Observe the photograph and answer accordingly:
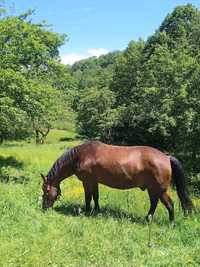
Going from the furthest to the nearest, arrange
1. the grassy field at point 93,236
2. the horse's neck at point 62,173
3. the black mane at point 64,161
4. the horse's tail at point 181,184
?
the horse's neck at point 62,173
the black mane at point 64,161
the horse's tail at point 181,184
the grassy field at point 93,236

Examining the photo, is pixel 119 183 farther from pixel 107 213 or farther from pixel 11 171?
pixel 11 171

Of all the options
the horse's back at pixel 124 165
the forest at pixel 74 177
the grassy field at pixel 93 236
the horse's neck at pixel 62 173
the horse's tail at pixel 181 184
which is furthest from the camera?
the horse's neck at pixel 62 173

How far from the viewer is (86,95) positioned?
63.7 metres

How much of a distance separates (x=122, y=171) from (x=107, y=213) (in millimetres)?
1205

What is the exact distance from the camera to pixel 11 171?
24.0 m

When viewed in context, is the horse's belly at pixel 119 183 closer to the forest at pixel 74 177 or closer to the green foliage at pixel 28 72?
the forest at pixel 74 177

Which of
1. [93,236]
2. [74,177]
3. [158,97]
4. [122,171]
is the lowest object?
[74,177]

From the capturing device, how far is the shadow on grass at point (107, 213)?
1159 centimetres

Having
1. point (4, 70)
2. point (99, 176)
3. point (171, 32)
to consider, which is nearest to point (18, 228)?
point (99, 176)

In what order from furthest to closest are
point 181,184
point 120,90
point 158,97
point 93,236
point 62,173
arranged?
point 120,90
point 158,97
point 62,173
point 181,184
point 93,236

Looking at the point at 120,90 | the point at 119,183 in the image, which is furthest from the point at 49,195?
the point at 120,90

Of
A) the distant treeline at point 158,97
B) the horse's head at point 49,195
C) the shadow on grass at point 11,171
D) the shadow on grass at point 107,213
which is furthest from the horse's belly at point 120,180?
the distant treeline at point 158,97

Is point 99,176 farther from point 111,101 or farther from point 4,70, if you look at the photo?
point 111,101

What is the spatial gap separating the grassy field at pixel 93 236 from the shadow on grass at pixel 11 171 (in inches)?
266
